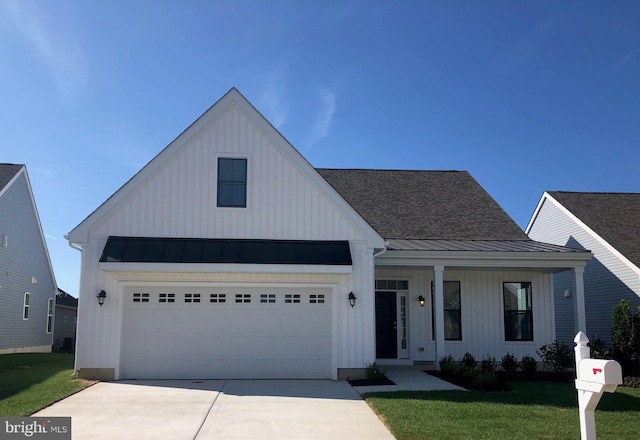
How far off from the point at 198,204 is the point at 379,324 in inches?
260

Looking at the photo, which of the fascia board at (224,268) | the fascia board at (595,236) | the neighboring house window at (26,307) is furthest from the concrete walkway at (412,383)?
the neighboring house window at (26,307)

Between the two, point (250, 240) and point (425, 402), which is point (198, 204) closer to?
point (250, 240)

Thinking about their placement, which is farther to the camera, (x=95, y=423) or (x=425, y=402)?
(x=425, y=402)

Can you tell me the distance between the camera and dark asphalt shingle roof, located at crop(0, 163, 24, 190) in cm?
2281

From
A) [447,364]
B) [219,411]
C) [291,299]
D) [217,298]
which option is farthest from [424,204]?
[219,411]

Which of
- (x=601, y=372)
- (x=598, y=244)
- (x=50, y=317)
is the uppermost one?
(x=598, y=244)

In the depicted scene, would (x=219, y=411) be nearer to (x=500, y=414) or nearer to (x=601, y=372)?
(x=500, y=414)

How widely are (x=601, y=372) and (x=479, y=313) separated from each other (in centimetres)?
1199

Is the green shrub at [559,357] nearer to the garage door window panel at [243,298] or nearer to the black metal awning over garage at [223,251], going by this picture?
the black metal awning over garage at [223,251]

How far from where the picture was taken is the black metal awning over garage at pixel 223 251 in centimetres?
1323

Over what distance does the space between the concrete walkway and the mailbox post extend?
6014 millimetres

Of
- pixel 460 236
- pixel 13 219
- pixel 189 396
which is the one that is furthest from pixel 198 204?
pixel 13 219

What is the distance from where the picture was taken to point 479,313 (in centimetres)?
1731

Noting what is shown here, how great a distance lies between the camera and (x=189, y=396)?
10.9m
